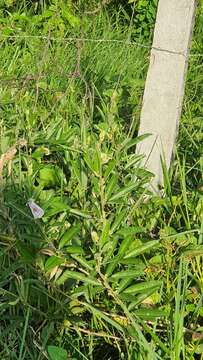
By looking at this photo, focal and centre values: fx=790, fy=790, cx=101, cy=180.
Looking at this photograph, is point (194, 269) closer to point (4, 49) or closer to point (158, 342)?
point (158, 342)

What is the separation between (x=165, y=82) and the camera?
309cm

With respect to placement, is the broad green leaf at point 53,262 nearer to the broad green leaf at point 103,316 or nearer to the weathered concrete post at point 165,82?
the broad green leaf at point 103,316

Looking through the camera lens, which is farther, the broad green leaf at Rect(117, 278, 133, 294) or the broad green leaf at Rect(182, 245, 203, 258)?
the broad green leaf at Rect(182, 245, 203, 258)

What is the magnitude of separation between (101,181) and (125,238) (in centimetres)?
20

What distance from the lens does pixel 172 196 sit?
303 centimetres

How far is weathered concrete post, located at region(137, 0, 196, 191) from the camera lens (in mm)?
3021

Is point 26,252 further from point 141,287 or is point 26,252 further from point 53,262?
point 141,287

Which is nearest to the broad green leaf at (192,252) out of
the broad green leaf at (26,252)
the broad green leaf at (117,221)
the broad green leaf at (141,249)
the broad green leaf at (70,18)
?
the broad green leaf at (141,249)

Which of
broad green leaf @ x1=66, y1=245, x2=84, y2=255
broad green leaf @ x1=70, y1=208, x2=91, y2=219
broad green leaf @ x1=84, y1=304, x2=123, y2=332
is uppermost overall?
broad green leaf @ x1=70, y1=208, x2=91, y2=219

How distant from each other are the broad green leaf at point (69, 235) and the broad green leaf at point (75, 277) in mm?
87

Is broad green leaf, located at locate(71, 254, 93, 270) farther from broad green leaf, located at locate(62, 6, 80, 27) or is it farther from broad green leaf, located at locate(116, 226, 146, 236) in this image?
broad green leaf, located at locate(62, 6, 80, 27)

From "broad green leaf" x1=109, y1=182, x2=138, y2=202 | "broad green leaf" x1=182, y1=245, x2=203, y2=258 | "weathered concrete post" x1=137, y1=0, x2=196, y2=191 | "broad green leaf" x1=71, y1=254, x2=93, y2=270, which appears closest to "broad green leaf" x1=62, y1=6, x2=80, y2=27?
"weathered concrete post" x1=137, y1=0, x2=196, y2=191

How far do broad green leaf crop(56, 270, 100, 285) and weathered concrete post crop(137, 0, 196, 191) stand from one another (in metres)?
0.78

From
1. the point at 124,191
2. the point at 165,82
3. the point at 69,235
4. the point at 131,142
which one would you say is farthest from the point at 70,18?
the point at 69,235
